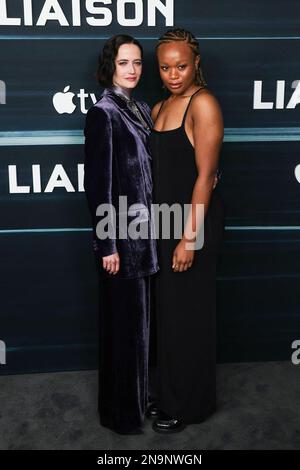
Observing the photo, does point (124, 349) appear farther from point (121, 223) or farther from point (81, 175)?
Result: point (81, 175)

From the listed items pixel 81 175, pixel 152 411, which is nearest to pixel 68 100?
pixel 81 175

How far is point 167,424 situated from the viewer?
222 cm

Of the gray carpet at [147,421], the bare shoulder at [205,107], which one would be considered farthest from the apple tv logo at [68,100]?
the gray carpet at [147,421]

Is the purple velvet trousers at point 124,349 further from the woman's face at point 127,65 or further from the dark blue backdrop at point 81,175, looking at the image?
the woman's face at point 127,65

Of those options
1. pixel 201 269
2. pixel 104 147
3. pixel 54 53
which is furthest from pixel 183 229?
pixel 54 53

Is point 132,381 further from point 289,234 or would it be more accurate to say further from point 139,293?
point 289,234

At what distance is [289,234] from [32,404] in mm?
1451

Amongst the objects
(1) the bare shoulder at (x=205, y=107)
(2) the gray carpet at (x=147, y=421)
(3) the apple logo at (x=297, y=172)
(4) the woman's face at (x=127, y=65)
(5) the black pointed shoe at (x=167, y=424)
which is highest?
(4) the woman's face at (x=127, y=65)

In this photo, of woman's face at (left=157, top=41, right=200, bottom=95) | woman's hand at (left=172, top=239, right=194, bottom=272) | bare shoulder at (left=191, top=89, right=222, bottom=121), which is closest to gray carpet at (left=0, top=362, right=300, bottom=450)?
woman's hand at (left=172, top=239, right=194, bottom=272)

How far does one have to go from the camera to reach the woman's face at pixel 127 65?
6.51ft

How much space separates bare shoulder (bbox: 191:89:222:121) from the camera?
6.36ft

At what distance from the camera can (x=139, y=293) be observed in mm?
2121

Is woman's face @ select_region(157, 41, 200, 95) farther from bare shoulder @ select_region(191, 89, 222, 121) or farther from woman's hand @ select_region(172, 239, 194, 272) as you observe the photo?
woman's hand @ select_region(172, 239, 194, 272)

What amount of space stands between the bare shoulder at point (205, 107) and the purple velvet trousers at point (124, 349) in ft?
2.14
